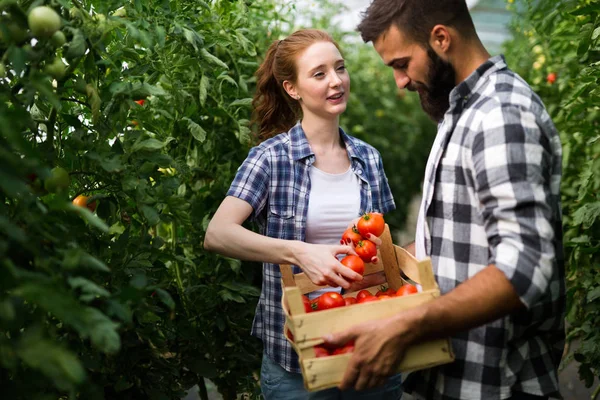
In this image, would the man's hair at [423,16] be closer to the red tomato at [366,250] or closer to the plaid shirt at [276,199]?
the red tomato at [366,250]

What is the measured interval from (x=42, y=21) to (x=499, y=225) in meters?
1.03

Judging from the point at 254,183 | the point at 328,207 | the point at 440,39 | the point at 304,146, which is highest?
the point at 440,39

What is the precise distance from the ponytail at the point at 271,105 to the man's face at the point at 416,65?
0.98m

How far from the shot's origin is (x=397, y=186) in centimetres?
745

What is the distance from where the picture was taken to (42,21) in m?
1.38

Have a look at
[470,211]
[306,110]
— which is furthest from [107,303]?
[306,110]

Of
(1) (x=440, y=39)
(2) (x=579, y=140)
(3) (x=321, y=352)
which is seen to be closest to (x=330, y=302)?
(3) (x=321, y=352)

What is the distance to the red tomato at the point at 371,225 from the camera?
1995 mm

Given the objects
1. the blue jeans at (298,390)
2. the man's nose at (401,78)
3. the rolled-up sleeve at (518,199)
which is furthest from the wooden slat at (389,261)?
the rolled-up sleeve at (518,199)

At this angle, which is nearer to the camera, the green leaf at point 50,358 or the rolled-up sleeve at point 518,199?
the green leaf at point 50,358

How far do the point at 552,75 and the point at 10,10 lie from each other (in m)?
3.43

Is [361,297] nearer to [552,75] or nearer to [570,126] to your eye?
[570,126]

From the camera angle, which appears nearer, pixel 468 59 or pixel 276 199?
pixel 468 59

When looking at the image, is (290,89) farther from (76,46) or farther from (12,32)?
(12,32)
